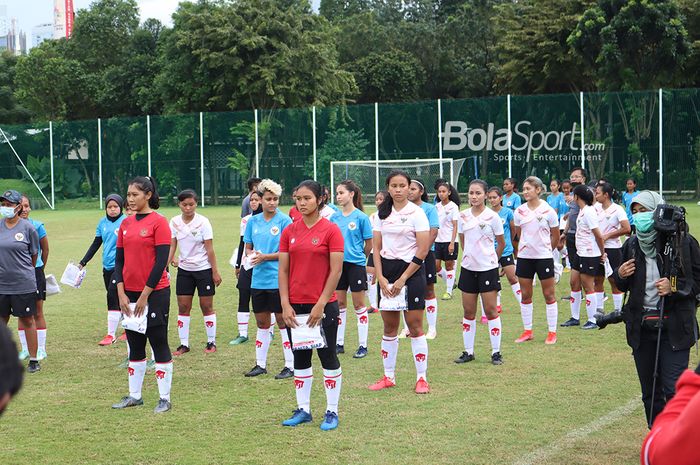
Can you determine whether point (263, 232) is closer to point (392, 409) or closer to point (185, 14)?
point (392, 409)

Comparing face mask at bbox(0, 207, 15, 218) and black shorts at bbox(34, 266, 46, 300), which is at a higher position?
face mask at bbox(0, 207, 15, 218)

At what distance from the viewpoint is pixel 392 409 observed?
299 inches

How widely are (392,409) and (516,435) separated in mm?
1263

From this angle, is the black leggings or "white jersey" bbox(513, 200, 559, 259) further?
"white jersey" bbox(513, 200, 559, 259)

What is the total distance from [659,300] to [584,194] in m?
6.02

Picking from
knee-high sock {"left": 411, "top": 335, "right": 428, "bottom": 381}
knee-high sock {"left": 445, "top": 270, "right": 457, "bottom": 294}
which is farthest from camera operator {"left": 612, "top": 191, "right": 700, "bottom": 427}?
knee-high sock {"left": 445, "top": 270, "right": 457, "bottom": 294}

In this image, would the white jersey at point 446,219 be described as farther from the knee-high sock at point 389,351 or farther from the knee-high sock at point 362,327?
the knee-high sock at point 389,351

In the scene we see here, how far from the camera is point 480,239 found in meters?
9.55

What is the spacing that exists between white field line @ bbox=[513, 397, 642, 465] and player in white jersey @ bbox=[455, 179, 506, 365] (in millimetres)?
1973

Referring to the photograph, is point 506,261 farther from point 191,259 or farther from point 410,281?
point 410,281

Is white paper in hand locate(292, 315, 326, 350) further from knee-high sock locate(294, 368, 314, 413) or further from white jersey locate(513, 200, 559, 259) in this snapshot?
white jersey locate(513, 200, 559, 259)

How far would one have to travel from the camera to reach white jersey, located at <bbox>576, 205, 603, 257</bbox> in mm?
11602

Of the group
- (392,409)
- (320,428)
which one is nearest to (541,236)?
(392,409)

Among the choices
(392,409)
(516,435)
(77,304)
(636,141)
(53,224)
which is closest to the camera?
(516,435)
